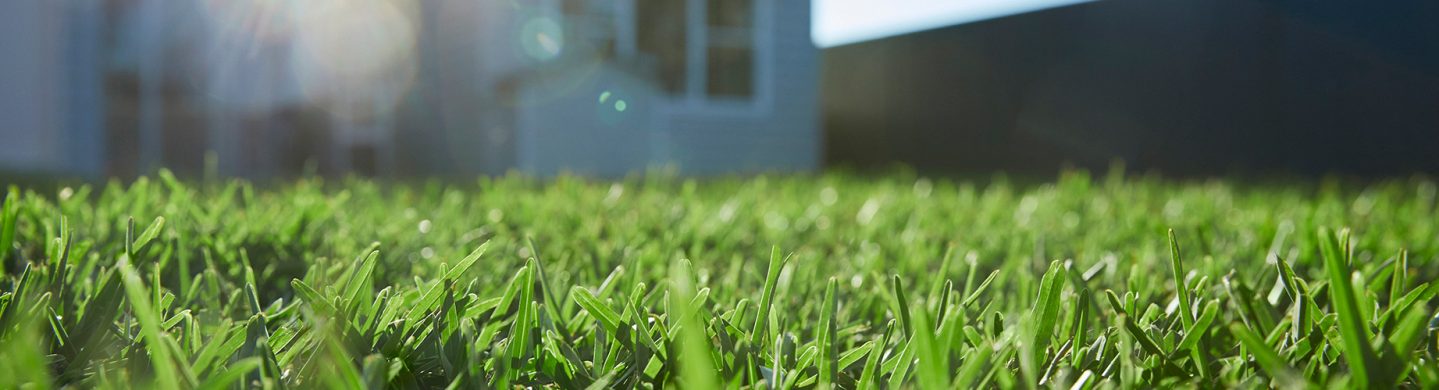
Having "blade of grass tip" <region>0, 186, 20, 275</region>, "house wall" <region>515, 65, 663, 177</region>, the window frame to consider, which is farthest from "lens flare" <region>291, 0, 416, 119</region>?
"blade of grass tip" <region>0, 186, 20, 275</region>

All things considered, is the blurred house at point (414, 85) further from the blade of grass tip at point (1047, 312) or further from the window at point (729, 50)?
the blade of grass tip at point (1047, 312)

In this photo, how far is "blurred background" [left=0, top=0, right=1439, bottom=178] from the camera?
24.3ft

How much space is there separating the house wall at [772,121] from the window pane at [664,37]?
0.50m

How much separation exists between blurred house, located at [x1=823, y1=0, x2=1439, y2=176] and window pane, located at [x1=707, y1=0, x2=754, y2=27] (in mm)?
2826

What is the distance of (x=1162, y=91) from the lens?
8672 millimetres

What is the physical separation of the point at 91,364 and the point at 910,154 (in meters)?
10.7

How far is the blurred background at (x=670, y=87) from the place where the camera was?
7.39m

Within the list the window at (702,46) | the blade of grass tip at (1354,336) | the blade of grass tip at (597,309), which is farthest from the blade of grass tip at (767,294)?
the window at (702,46)

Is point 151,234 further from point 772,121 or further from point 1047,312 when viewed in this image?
point 772,121

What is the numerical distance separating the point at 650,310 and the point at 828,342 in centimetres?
34

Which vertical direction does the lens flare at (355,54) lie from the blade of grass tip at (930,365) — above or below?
below

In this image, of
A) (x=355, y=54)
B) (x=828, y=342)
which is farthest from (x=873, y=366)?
(x=355, y=54)

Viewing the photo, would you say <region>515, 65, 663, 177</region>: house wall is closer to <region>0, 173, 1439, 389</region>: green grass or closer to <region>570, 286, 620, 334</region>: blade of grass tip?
<region>0, 173, 1439, 389</region>: green grass

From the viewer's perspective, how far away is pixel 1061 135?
9.52 m
